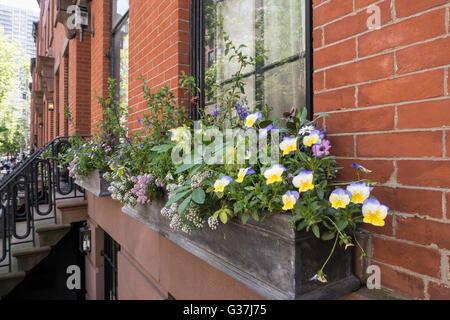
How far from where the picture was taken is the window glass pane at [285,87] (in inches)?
60.8

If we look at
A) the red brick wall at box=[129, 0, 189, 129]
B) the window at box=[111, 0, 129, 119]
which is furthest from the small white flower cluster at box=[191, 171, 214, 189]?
the window at box=[111, 0, 129, 119]

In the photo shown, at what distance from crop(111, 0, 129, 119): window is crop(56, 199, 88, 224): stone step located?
1.94m

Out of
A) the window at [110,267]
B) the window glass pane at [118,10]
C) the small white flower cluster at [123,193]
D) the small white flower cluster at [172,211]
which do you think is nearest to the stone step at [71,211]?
the window at [110,267]

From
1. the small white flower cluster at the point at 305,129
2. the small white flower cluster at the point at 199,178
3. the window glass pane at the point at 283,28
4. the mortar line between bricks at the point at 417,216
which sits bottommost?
the mortar line between bricks at the point at 417,216

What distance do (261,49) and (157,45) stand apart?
1.13 metres

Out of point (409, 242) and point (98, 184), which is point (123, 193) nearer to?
point (98, 184)

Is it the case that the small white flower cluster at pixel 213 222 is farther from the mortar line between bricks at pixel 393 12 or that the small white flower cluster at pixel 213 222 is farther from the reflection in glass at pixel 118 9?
the reflection in glass at pixel 118 9

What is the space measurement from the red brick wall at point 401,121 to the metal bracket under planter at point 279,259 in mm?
161

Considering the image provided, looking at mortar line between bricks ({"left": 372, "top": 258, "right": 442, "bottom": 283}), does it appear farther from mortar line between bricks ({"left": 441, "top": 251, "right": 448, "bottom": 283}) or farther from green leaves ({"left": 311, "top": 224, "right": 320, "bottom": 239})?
green leaves ({"left": 311, "top": 224, "right": 320, "bottom": 239})

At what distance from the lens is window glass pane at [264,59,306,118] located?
1544 mm

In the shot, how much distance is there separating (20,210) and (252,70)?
954cm

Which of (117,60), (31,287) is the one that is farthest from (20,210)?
(117,60)

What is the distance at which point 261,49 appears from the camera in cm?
184

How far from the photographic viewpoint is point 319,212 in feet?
3.18
